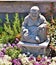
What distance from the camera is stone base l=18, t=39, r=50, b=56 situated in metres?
5.34

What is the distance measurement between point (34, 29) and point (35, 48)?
0.33 meters

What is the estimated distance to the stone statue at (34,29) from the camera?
17.5ft

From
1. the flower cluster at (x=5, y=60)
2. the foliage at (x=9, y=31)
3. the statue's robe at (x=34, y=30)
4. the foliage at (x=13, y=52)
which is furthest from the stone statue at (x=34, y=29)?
the foliage at (x=9, y=31)

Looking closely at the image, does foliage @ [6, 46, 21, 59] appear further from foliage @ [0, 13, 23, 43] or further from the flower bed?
foliage @ [0, 13, 23, 43]

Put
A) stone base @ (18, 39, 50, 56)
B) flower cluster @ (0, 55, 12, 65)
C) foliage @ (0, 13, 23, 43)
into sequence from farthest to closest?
foliage @ (0, 13, 23, 43), stone base @ (18, 39, 50, 56), flower cluster @ (0, 55, 12, 65)

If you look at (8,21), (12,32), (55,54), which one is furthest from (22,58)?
(8,21)

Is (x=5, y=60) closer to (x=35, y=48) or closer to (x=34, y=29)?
(x=35, y=48)

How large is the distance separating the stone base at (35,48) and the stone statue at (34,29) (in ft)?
0.21

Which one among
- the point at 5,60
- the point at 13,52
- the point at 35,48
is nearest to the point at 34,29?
the point at 35,48

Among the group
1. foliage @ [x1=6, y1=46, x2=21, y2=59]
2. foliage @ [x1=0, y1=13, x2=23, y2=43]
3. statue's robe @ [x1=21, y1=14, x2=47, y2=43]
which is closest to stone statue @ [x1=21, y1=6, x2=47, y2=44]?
statue's robe @ [x1=21, y1=14, x2=47, y2=43]

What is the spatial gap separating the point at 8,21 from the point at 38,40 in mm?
1656

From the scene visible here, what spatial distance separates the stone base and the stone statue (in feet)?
0.21

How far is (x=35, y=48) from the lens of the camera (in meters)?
5.39

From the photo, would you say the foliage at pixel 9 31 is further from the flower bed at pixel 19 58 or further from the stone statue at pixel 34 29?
the stone statue at pixel 34 29
